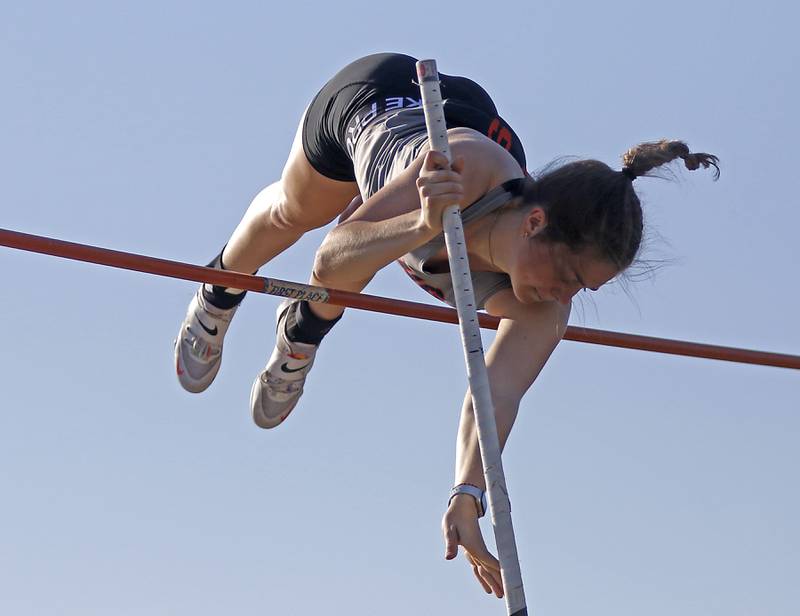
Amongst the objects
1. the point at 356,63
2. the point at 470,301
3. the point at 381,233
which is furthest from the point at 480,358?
the point at 356,63

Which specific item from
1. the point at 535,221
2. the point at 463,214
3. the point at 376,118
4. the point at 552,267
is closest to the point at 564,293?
the point at 552,267

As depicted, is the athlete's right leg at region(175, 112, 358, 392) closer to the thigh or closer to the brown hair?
the thigh

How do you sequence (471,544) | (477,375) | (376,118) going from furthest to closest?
(376,118) < (477,375) < (471,544)

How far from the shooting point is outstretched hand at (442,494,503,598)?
5.21m

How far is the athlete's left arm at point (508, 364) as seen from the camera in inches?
221

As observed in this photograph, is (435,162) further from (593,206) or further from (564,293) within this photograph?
(564,293)

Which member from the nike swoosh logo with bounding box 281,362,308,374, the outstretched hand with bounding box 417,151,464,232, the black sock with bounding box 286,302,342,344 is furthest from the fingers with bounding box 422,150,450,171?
the nike swoosh logo with bounding box 281,362,308,374

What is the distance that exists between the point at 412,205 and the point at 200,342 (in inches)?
88.0

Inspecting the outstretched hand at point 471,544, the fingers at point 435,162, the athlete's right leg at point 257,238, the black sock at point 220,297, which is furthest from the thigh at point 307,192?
the outstretched hand at point 471,544

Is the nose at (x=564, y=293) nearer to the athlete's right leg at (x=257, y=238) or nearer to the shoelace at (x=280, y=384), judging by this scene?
the athlete's right leg at (x=257, y=238)

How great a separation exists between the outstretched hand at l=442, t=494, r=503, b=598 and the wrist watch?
0.12 feet

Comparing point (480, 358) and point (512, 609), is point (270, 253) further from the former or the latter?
point (512, 609)

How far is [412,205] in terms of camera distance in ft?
18.4

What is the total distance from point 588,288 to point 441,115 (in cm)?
84
